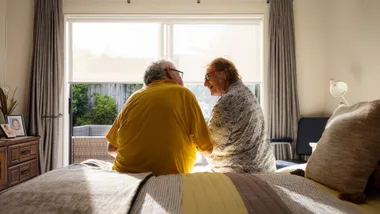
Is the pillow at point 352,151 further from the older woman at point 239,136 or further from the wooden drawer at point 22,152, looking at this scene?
the wooden drawer at point 22,152

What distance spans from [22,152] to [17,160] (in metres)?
0.11

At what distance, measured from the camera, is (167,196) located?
959 mm

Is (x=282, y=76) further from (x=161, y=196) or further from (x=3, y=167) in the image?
(x=3, y=167)

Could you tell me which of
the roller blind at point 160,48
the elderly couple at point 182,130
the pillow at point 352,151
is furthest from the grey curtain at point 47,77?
the pillow at point 352,151

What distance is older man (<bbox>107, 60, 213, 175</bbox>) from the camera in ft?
4.77

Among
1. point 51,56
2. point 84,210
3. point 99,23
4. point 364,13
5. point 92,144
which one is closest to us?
point 84,210

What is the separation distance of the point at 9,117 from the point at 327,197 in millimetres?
3621

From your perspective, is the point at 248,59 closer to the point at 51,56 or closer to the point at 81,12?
the point at 81,12

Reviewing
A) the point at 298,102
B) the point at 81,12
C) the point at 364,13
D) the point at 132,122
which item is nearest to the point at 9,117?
the point at 81,12

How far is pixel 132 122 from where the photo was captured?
5.05 feet

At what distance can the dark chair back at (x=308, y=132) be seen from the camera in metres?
3.53

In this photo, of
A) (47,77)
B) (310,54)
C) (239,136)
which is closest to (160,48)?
(47,77)

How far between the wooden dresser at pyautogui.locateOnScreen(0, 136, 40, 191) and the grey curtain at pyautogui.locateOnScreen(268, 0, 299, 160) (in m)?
2.95

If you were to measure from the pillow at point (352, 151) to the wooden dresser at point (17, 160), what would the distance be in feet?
9.97
